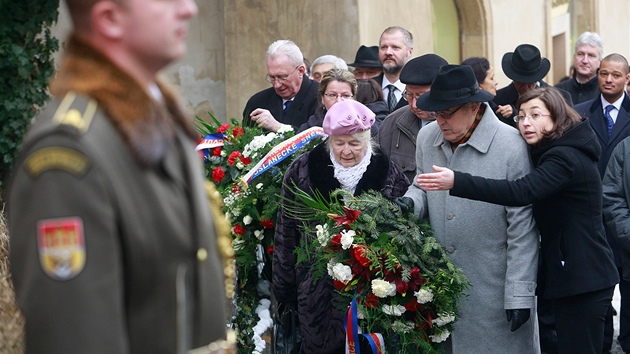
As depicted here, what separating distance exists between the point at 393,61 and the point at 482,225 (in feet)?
11.2

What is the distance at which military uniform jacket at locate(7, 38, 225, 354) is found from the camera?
2.08 meters

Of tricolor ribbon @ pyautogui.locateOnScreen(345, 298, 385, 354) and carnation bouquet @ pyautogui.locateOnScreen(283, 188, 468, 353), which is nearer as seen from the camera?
carnation bouquet @ pyautogui.locateOnScreen(283, 188, 468, 353)

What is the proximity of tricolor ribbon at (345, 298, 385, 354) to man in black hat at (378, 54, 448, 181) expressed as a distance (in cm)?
153

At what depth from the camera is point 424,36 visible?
14.1m

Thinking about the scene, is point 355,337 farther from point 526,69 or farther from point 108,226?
point 526,69

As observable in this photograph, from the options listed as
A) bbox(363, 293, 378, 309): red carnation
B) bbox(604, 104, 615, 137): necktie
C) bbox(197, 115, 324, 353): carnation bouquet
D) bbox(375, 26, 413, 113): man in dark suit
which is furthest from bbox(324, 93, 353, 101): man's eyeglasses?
bbox(604, 104, 615, 137): necktie

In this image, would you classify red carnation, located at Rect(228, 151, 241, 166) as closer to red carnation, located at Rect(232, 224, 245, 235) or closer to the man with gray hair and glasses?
red carnation, located at Rect(232, 224, 245, 235)

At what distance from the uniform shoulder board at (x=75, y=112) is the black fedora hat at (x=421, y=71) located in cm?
489

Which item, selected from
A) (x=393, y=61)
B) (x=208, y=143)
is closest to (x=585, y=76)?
(x=393, y=61)

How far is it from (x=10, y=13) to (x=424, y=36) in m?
6.77

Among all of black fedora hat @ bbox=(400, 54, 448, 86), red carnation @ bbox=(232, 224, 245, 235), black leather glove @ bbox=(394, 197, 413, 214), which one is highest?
black fedora hat @ bbox=(400, 54, 448, 86)

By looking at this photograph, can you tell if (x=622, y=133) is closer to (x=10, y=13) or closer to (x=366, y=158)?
(x=366, y=158)

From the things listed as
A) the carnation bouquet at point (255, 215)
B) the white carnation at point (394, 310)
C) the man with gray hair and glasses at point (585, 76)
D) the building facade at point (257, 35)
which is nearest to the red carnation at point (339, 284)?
the white carnation at point (394, 310)

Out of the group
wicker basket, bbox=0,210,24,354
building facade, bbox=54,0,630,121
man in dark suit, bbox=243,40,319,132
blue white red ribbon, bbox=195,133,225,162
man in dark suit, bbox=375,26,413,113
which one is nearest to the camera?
wicker basket, bbox=0,210,24,354
